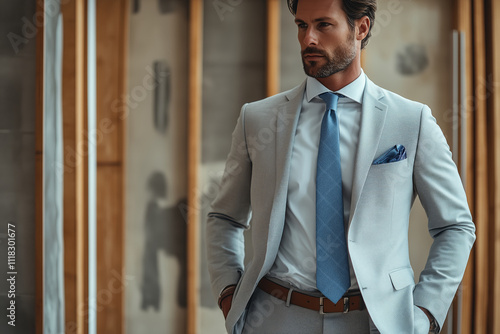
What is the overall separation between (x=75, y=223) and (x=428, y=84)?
216 centimetres

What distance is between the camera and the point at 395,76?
3.32m

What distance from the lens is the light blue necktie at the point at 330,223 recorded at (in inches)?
56.2

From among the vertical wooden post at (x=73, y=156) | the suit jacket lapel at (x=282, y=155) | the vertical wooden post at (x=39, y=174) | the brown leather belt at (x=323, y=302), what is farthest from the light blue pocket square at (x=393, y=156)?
the vertical wooden post at (x=73, y=156)

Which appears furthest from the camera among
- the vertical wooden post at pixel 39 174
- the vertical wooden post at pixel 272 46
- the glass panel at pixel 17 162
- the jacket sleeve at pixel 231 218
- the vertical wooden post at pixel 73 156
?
the vertical wooden post at pixel 272 46

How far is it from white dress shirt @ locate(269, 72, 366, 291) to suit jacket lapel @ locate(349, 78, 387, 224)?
0.04 m

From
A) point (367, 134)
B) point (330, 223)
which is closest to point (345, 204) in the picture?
point (330, 223)

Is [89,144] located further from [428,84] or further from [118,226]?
[428,84]

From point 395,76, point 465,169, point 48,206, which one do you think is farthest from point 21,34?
point 465,169

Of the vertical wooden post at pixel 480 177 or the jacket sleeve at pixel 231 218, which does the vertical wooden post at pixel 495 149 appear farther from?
the jacket sleeve at pixel 231 218

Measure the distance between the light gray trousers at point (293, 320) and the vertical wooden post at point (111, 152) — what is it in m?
2.02

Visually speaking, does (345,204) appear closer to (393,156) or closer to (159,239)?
(393,156)

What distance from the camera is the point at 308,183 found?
153 centimetres

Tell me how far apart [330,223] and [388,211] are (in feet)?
0.50

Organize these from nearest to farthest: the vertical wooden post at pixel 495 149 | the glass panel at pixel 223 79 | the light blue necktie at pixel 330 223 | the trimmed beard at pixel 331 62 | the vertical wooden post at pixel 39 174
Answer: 1. the light blue necktie at pixel 330 223
2. the trimmed beard at pixel 331 62
3. the vertical wooden post at pixel 39 174
4. the vertical wooden post at pixel 495 149
5. the glass panel at pixel 223 79
